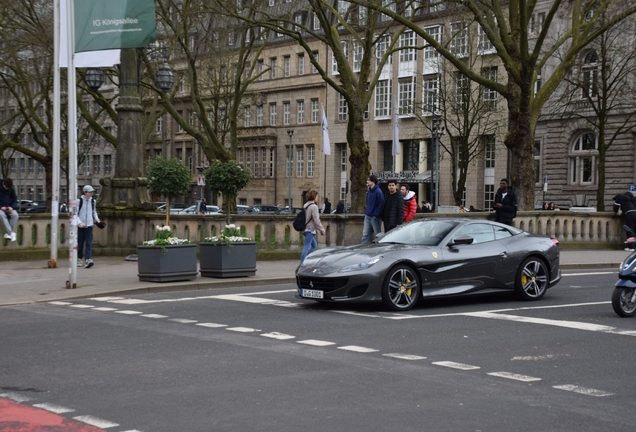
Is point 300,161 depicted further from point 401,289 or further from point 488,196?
point 401,289

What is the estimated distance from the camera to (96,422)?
6789mm

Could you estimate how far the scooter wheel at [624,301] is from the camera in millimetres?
12906

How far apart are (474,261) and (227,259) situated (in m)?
5.66

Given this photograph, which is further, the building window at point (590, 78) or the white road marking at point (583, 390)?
the building window at point (590, 78)

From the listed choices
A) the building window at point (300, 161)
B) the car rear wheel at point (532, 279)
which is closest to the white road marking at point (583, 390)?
the car rear wheel at point (532, 279)

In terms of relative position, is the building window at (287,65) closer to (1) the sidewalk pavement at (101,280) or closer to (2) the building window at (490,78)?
(2) the building window at (490,78)

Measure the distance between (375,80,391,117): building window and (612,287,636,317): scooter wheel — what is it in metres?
63.6

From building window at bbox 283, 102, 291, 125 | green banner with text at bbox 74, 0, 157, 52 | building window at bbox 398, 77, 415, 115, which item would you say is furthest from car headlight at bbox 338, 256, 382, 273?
building window at bbox 283, 102, 291, 125

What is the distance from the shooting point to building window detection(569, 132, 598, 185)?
59.1m

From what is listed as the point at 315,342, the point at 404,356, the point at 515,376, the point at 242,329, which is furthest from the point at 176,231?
the point at 515,376

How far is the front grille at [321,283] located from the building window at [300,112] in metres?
69.9

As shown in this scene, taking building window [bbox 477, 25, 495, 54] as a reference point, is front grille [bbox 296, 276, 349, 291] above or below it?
below

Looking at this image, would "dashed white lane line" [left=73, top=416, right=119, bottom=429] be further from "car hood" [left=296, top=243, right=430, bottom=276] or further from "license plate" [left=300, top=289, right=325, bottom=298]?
"license plate" [left=300, top=289, right=325, bottom=298]

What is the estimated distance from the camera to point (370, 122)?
77.4 m
